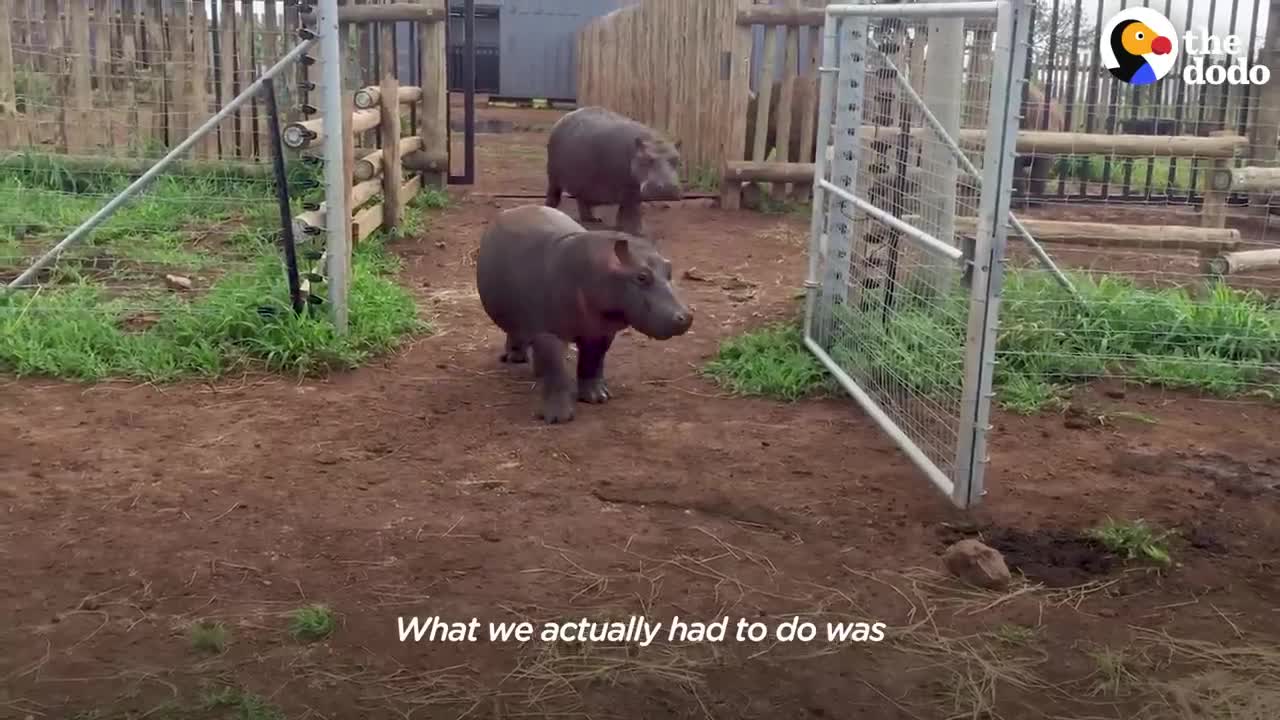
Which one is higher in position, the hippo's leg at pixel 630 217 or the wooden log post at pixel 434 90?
the wooden log post at pixel 434 90

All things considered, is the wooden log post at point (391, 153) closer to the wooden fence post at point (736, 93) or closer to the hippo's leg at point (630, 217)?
the hippo's leg at point (630, 217)

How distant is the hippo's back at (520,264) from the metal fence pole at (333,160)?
0.76 m

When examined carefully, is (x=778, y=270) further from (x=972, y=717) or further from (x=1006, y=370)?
(x=972, y=717)

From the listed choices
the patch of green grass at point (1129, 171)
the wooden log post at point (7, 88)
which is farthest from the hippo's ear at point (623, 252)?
the wooden log post at point (7, 88)

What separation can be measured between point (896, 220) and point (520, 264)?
1.66m

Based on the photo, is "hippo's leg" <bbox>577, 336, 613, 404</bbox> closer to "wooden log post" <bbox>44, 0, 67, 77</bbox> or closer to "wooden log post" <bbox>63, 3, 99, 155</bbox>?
"wooden log post" <bbox>63, 3, 99, 155</bbox>

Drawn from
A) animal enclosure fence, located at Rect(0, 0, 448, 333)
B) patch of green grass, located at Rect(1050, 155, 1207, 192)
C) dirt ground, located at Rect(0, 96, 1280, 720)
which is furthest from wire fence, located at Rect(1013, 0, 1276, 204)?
animal enclosure fence, located at Rect(0, 0, 448, 333)

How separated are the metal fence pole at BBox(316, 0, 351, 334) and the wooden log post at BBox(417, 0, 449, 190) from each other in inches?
155

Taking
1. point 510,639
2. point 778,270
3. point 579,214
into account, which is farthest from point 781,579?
point 579,214

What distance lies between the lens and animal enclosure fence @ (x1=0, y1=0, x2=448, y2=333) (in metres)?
5.89

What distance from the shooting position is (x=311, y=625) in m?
3.33

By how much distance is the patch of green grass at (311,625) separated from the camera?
10.9 ft

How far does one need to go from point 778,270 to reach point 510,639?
5.27 metres

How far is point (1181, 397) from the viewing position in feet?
19.0
